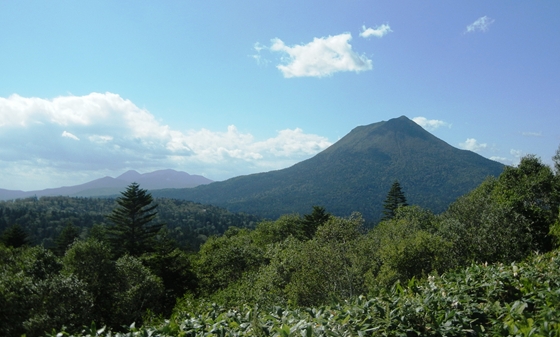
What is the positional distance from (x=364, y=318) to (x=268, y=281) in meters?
15.4

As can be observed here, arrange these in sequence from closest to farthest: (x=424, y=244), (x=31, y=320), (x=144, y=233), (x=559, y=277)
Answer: (x=559, y=277), (x=31, y=320), (x=424, y=244), (x=144, y=233)

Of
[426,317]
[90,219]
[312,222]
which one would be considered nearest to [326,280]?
[426,317]

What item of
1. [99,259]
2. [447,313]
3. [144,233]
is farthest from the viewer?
[144,233]

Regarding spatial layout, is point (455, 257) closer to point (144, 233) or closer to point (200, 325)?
point (200, 325)

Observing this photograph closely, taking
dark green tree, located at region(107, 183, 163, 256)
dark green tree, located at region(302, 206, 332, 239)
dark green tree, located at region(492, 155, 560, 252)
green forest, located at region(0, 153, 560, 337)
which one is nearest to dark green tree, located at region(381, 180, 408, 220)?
green forest, located at region(0, 153, 560, 337)

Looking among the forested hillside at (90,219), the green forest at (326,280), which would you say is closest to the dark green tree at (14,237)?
the green forest at (326,280)

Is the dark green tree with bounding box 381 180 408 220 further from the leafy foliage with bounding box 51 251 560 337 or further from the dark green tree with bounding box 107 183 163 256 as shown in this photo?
the leafy foliage with bounding box 51 251 560 337

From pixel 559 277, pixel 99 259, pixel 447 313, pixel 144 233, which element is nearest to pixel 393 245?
pixel 559 277

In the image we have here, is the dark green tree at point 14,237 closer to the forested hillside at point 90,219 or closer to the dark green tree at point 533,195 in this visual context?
the forested hillside at point 90,219

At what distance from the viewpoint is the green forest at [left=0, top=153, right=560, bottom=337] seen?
2.72 meters

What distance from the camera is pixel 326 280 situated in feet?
49.4

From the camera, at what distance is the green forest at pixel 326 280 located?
272 centimetres

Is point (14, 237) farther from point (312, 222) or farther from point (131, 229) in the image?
point (312, 222)

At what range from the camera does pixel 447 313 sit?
2666mm
